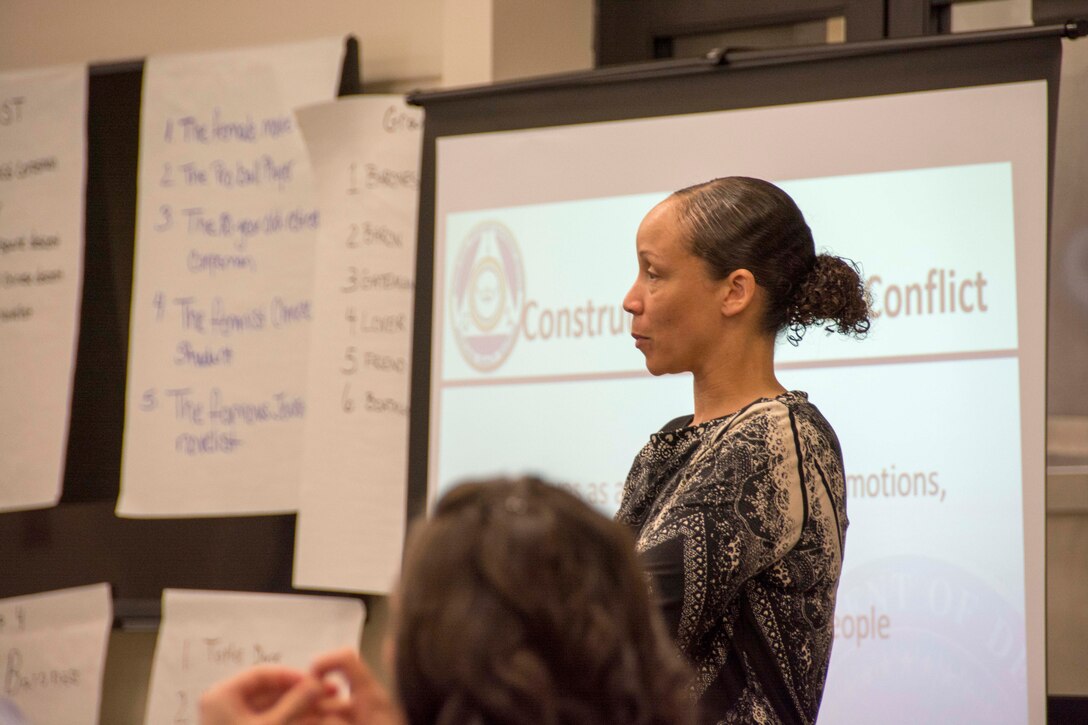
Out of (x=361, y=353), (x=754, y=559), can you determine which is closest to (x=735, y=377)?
(x=754, y=559)

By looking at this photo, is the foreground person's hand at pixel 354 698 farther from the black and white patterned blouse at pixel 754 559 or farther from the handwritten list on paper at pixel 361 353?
the handwritten list on paper at pixel 361 353

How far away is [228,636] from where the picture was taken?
3051 millimetres

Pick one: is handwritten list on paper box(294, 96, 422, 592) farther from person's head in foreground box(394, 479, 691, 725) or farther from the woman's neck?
person's head in foreground box(394, 479, 691, 725)

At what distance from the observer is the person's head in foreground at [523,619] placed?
729 mm

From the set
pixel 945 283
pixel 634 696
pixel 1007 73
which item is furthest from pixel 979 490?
pixel 634 696

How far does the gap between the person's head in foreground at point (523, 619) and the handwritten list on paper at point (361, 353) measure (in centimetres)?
215

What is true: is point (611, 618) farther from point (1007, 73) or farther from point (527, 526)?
point (1007, 73)

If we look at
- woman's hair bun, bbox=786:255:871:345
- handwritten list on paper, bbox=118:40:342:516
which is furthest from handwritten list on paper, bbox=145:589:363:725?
woman's hair bun, bbox=786:255:871:345

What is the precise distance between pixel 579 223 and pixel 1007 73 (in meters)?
0.86

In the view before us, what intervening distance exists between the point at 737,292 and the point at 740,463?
0.25 metres

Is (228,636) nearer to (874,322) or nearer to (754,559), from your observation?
(874,322)

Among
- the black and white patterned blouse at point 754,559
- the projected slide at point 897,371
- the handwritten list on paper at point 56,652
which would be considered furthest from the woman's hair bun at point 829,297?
the handwritten list on paper at point 56,652

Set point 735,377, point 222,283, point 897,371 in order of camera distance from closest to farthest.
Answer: point 735,377 < point 897,371 < point 222,283

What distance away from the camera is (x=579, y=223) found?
2666 mm
